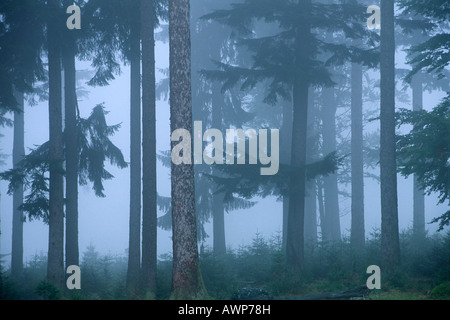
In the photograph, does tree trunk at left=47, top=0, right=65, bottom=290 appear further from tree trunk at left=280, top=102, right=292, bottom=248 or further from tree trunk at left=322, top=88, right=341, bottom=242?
tree trunk at left=322, top=88, right=341, bottom=242

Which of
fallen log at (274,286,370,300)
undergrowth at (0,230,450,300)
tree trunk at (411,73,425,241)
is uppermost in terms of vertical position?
tree trunk at (411,73,425,241)

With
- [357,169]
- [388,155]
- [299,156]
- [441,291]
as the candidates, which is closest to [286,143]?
[357,169]

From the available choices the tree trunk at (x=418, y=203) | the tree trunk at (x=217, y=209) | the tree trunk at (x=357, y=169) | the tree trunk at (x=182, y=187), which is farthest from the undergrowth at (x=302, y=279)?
the tree trunk at (x=418, y=203)

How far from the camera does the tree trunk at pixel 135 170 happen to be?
49.0ft

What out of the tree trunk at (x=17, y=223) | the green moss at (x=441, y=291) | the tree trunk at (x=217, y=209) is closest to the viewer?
the green moss at (x=441, y=291)

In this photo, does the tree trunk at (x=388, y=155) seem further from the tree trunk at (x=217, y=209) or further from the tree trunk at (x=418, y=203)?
the tree trunk at (x=217, y=209)

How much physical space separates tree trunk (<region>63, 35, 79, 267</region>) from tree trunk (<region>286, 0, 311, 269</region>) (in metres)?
8.78

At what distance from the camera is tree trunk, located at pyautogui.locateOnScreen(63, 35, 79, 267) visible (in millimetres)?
14984

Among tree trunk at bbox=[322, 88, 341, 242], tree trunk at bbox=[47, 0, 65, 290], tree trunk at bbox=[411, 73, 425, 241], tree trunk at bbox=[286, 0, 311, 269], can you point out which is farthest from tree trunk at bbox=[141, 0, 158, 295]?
tree trunk at bbox=[411, 73, 425, 241]

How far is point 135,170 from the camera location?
1565cm

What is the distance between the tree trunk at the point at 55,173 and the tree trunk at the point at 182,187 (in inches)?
213

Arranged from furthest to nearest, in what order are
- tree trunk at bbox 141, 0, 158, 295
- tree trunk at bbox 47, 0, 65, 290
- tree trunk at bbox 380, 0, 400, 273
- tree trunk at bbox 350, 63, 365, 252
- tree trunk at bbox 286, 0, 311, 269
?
tree trunk at bbox 350, 63, 365, 252 → tree trunk at bbox 286, 0, 311, 269 → tree trunk at bbox 47, 0, 65, 290 → tree trunk at bbox 380, 0, 400, 273 → tree trunk at bbox 141, 0, 158, 295

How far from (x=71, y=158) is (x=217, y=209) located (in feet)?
32.4
